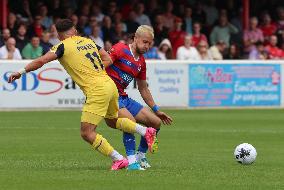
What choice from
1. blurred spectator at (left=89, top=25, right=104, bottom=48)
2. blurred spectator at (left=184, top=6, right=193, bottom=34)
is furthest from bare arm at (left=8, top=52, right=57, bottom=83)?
blurred spectator at (left=184, top=6, right=193, bottom=34)

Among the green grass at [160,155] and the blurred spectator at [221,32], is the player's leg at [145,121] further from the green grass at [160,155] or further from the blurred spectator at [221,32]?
the blurred spectator at [221,32]

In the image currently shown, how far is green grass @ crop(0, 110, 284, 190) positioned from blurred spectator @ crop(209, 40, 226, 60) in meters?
4.54

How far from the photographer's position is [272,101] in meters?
27.8

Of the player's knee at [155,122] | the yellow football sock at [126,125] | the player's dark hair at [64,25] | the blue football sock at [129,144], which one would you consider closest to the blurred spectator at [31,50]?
the player's knee at [155,122]

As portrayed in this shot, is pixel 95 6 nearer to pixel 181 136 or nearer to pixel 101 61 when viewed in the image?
pixel 181 136

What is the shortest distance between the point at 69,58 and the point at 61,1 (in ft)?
59.9

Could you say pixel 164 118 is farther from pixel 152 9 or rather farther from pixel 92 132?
pixel 152 9

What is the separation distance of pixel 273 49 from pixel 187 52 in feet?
11.0

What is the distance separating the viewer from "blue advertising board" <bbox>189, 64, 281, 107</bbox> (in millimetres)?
27062

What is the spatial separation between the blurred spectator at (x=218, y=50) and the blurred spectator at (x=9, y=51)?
609cm

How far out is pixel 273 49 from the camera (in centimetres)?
3000

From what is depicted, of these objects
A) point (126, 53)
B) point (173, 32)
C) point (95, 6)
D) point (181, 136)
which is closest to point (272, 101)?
point (173, 32)

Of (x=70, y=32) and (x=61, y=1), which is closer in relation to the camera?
(x=70, y=32)

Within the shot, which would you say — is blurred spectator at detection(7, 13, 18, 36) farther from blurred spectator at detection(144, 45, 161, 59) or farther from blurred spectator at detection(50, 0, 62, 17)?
blurred spectator at detection(144, 45, 161, 59)
